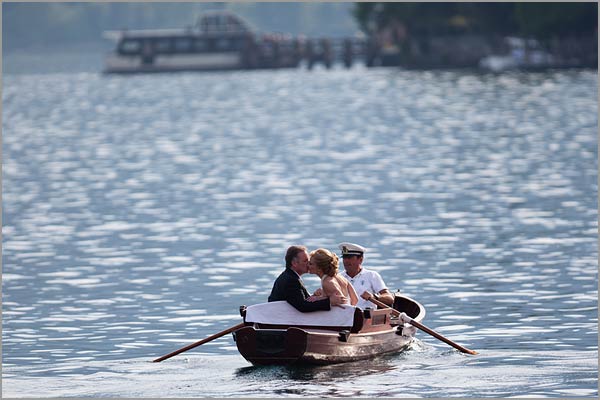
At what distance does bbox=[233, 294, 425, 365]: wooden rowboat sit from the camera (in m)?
21.0

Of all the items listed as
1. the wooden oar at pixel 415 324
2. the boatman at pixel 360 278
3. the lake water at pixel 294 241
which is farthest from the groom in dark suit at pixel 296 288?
the boatman at pixel 360 278

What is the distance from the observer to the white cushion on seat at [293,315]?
21.2 meters

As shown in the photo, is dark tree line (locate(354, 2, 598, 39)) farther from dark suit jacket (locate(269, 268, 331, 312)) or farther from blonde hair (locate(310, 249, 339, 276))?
dark suit jacket (locate(269, 268, 331, 312))

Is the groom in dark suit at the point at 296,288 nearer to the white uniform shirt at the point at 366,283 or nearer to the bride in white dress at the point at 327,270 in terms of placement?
the bride in white dress at the point at 327,270

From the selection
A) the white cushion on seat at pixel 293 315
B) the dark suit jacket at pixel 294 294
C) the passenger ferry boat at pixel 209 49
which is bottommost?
the passenger ferry boat at pixel 209 49

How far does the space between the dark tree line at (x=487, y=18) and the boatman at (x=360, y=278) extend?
3461 inches

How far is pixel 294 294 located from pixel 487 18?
107527mm

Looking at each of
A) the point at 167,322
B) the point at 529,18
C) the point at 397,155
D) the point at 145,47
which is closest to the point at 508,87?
the point at 529,18

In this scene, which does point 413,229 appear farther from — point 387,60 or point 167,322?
point 387,60

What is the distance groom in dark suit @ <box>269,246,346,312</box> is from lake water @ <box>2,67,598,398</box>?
2.93 feet

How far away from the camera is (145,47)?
14862cm

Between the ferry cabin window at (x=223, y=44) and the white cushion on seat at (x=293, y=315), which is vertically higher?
the white cushion on seat at (x=293, y=315)

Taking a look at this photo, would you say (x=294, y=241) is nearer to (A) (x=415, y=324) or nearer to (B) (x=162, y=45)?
(A) (x=415, y=324)

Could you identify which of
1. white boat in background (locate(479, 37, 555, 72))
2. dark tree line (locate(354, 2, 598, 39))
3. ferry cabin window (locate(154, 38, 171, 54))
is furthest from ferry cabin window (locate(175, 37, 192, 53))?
white boat in background (locate(479, 37, 555, 72))
